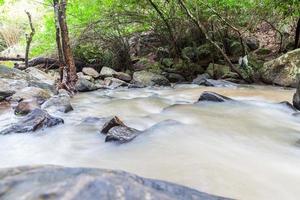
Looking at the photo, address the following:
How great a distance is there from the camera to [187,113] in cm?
547

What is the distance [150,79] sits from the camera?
9891mm

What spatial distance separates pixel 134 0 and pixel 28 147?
20.5 ft

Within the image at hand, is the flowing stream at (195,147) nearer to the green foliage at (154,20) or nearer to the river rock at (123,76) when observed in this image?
the green foliage at (154,20)

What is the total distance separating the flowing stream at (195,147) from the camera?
2.80m

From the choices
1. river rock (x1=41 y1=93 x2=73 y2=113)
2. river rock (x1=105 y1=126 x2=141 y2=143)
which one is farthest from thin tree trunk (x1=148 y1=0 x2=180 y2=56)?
river rock (x1=105 y1=126 x2=141 y2=143)

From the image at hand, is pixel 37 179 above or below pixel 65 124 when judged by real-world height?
above

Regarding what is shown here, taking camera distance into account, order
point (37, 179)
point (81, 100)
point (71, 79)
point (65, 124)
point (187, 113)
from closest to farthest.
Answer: point (37, 179) → point (65, 124) → point (187, 113) → point (81, 100) → point (71, 79)

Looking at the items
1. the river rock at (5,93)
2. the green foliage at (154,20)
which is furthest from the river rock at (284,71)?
the river rock at (5,93)

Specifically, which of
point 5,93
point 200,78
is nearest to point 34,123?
point 5,93

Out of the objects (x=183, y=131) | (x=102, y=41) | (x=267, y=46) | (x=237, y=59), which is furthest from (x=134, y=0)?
(x=183, y=131)

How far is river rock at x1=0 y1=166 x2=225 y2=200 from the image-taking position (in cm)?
168

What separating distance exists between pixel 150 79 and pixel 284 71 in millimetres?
3396

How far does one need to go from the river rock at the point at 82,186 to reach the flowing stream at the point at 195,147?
768 mm

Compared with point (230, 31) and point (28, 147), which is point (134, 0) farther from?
point (28, 147)
